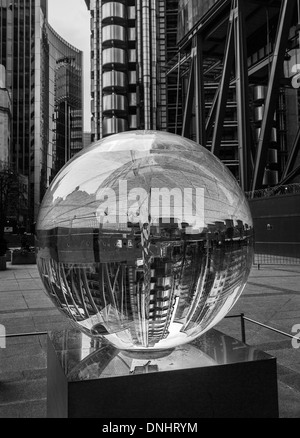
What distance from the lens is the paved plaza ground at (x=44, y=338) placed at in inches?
144

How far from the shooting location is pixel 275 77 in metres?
28.5

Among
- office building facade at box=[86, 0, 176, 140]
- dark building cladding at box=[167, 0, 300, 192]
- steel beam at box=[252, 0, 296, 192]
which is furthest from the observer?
office building facade at box=[86, 0, 176, 140]

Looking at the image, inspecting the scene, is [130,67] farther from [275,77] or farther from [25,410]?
[25,410]

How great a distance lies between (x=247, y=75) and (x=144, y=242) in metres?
31.5

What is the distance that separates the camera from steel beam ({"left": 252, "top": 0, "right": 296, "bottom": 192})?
27.8 meters

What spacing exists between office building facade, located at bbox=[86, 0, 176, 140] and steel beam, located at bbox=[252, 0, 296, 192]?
36985 mm

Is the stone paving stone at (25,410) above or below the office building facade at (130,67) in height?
below

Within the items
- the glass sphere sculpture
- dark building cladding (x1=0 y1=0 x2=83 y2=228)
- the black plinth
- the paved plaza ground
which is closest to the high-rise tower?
dark building cladding (x1=0 y1=0 x2=83 y2=228)

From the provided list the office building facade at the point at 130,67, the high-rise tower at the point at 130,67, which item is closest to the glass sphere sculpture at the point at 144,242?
the high-rise tower at the point at 130,67

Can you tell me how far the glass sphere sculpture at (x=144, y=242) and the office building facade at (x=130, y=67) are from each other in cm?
6217

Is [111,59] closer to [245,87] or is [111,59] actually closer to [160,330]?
[245,87]

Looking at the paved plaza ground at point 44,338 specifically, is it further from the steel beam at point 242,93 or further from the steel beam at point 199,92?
the steel beam at point 199,92

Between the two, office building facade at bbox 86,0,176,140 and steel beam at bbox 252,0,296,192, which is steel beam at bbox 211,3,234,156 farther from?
office building facade at bbox 86,0,176,140

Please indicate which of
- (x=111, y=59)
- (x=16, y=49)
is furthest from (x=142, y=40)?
(x=16, y=49)
